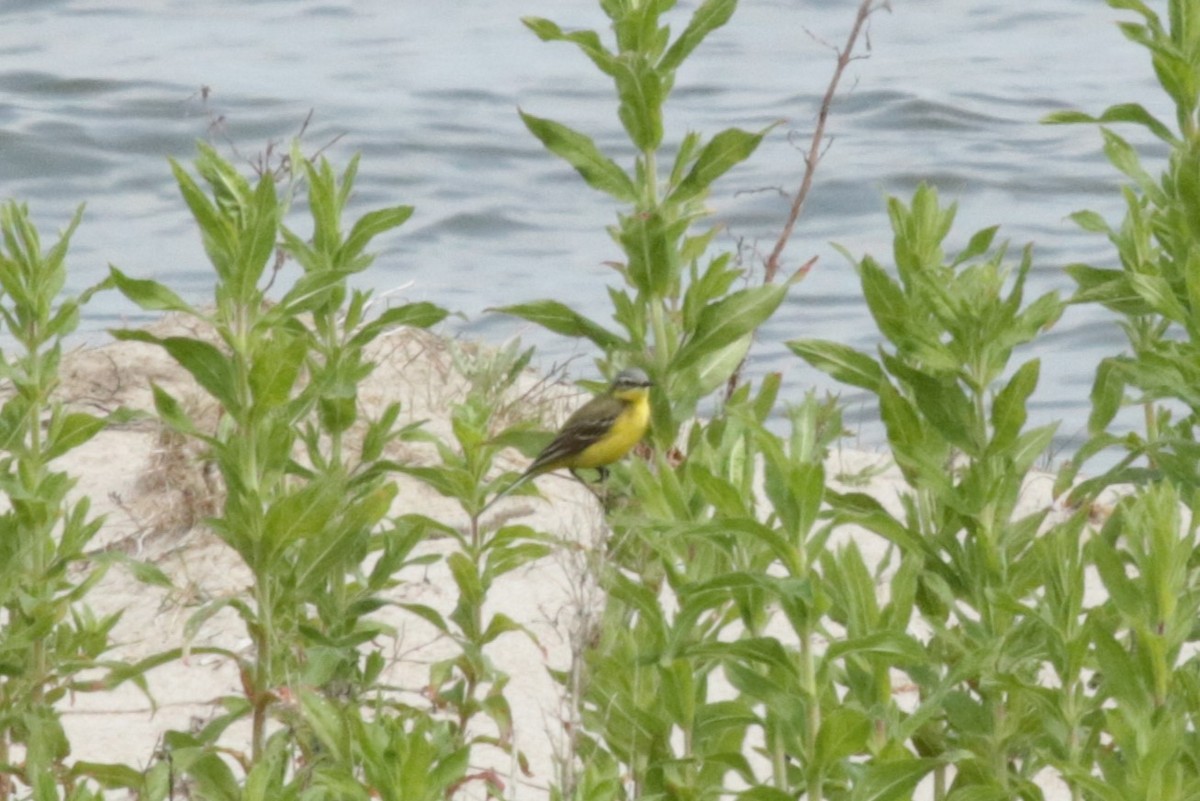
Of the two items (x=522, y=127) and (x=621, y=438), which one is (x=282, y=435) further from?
(x=522, y=127)

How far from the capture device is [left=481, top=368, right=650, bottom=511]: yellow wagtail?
555 cm

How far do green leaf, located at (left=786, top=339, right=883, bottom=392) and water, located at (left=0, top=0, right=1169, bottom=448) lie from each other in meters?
6.76

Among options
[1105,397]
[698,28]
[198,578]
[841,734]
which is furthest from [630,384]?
[198,578]

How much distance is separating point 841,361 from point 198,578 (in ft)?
10.9

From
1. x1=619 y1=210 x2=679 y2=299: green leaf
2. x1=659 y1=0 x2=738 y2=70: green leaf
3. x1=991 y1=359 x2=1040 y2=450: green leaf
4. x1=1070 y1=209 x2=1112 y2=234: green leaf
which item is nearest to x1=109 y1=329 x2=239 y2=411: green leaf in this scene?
x1=619 y1=210 x2=679 y2=299: green leaf

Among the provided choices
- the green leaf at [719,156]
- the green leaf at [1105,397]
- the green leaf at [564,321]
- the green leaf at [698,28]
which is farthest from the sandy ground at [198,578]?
the green leaf at [1105,397]

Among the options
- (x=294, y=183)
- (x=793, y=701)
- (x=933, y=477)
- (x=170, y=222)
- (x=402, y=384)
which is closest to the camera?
(x=793, y=701)

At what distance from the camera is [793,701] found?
405 centimetres

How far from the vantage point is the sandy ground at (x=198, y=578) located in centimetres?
648

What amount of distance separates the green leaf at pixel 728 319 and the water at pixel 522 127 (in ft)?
21.8

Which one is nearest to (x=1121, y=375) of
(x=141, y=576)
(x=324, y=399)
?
(x=324, y=399)

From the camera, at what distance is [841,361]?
4.71m

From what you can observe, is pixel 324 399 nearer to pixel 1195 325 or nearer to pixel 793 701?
pixel 793 701

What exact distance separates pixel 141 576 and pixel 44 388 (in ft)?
1.92
